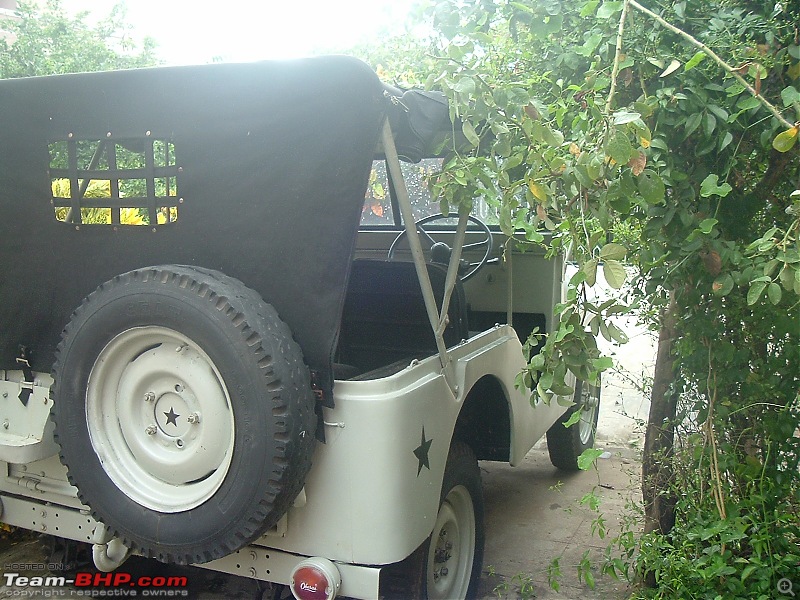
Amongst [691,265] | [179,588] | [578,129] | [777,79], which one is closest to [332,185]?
[578,129]

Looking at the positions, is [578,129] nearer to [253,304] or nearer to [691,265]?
[691,265]

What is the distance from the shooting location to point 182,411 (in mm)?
2369

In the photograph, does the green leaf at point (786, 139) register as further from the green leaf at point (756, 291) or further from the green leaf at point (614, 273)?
the green leaf at point (614, 273)

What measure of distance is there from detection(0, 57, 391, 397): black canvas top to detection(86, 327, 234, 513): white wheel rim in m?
0.31

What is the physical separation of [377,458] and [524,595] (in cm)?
148

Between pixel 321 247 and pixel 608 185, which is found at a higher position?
pixel 608 185

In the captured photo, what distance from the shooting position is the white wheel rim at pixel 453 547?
115 inches

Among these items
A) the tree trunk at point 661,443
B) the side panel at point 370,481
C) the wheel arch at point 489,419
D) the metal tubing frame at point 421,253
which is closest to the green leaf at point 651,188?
the metal tubing frame at point 421,253

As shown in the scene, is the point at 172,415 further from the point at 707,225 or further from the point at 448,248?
the point at 448,248

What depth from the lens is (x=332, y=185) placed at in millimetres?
2346

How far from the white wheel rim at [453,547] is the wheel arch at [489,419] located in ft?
1.33

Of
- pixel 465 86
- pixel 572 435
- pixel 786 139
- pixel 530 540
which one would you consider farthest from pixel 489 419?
Answer: pixel 786 139

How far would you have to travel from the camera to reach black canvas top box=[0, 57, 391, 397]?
91.6 inches

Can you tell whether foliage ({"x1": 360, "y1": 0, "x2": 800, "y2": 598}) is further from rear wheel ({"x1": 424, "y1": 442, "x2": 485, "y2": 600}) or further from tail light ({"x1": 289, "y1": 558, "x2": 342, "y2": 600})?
tail light ({"x1": 289, "y1": 558, "x2": 342, "y2": 600})
